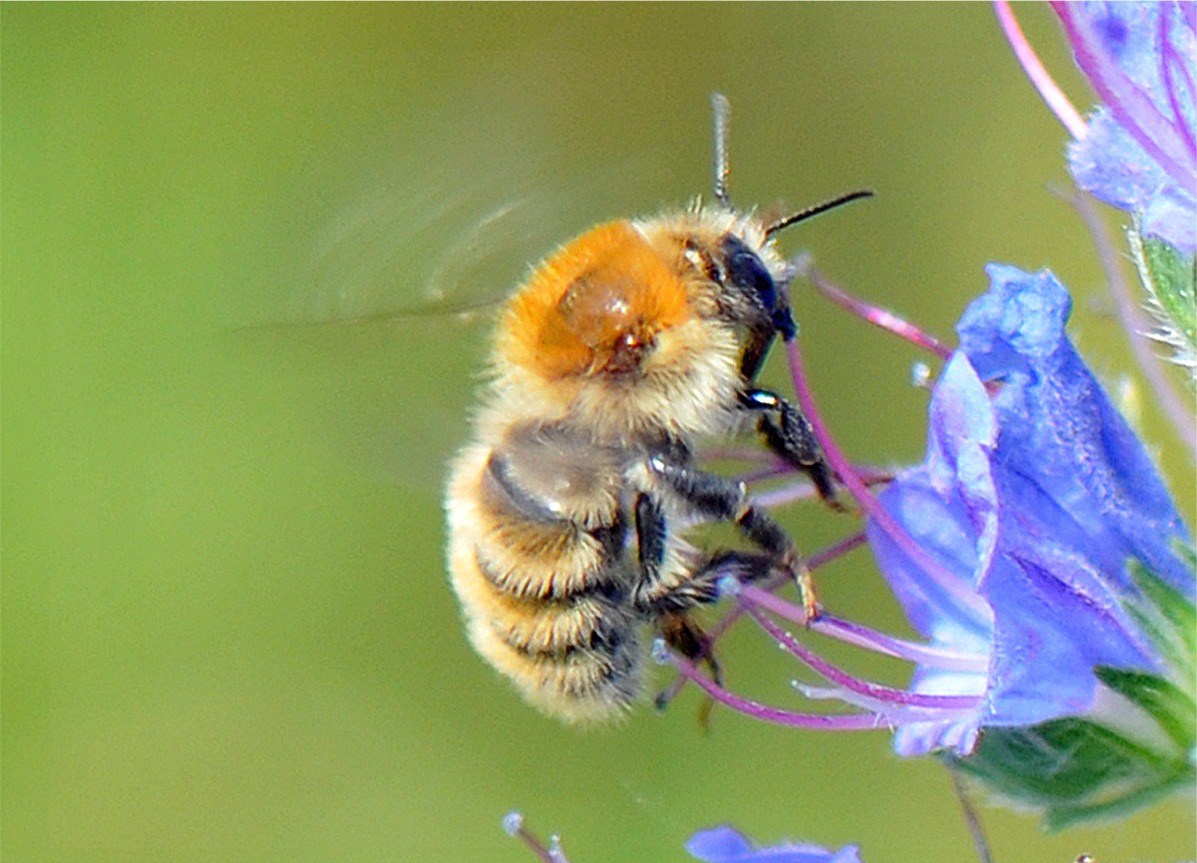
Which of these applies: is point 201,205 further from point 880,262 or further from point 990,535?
point 990,535

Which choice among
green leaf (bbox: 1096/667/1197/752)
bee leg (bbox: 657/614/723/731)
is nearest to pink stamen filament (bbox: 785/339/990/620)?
green leaf (bbox: 1096/667/1197/752)

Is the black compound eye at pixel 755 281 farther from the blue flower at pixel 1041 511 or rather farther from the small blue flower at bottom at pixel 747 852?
the small blue flower at bottom at pixel 747 852

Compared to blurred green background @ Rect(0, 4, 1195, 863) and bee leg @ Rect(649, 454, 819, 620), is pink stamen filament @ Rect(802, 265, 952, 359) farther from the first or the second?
blurred green background @ Rect(0, 4, 1195, 863)

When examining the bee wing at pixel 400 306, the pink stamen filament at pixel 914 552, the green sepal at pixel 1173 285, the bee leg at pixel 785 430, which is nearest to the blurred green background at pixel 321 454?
the bee wing at pixel 400 306

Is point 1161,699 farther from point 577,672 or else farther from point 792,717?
point 577,672

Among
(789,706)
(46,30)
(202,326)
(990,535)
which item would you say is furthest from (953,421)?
(46,30)

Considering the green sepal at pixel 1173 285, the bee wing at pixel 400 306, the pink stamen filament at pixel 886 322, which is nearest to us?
the green sepal at pixel 1173 285

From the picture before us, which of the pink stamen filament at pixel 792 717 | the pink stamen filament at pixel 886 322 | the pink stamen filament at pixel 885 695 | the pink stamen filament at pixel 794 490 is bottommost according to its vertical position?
the pink stamen filament at pixel 792 717
